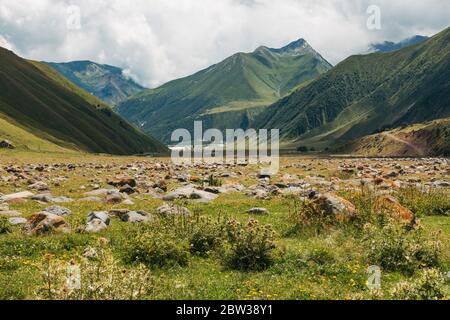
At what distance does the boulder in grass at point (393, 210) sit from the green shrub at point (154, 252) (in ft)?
30.6

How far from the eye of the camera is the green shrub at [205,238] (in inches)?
659

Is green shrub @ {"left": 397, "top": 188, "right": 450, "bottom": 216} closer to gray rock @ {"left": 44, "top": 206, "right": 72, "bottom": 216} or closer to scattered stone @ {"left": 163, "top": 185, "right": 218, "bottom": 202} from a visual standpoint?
scattered stone @ {"left": 163, "top": 185, "right": 218, "bottom": 202}

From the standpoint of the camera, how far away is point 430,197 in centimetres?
2553

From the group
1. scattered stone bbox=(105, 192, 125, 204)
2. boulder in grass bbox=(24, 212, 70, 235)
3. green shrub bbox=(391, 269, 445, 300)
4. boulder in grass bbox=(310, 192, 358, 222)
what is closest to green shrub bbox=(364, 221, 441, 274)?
boulder in grass bbox=(310, 192, 358, 222)

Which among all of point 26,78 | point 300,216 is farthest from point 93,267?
point 26,78

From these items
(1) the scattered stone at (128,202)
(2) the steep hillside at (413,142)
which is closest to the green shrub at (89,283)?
(1) the scattered stone at (128,202)

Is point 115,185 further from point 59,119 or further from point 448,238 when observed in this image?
point 59,119

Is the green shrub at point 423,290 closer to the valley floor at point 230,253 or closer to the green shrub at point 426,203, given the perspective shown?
the valley floor at point 230,253

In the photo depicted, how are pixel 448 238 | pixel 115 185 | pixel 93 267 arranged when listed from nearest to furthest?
pixel 93 267 < pixel 448 238 < pixel 115 185

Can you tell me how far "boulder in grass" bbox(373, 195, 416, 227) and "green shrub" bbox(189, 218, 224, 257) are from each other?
7490 millimetres

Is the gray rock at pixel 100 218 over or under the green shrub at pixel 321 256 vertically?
over

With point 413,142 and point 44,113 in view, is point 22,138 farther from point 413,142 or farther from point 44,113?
point 413,142

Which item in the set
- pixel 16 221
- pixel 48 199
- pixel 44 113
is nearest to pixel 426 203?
pixel 16 221
